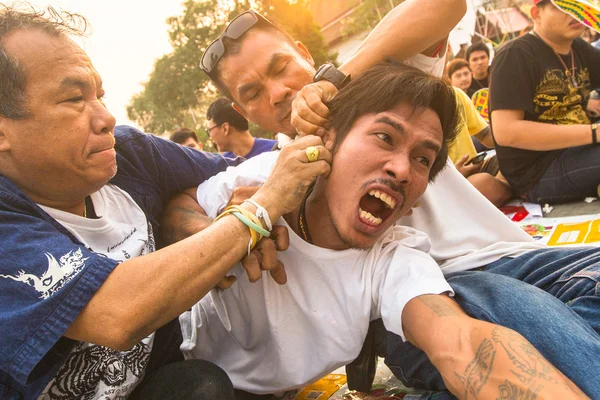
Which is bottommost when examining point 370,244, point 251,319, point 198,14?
point 251,319

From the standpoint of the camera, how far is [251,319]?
2.10 metres

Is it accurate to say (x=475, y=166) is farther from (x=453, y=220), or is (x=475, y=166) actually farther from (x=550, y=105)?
(x=453, y=220)

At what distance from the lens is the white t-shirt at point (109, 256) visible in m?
1.77

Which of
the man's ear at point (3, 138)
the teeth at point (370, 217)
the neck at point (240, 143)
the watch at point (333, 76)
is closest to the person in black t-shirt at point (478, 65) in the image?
the neck at point (240, 143)

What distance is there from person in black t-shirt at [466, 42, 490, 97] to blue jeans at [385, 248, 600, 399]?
6.95 meters

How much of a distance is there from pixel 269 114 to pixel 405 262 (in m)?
1.40

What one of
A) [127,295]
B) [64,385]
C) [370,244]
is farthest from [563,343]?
[64,385]

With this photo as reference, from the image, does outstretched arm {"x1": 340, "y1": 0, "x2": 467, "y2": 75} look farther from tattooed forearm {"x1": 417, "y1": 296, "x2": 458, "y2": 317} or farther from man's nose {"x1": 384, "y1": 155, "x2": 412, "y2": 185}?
tattooed forearm {"x1": 417, "y1": 296, "x2": 458, "y2": 317}

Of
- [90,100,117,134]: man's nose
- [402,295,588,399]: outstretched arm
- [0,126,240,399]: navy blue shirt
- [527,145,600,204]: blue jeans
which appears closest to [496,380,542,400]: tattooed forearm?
[402,295,588,399]: outstretched arm

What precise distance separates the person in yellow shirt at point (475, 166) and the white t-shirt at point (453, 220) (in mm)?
2457

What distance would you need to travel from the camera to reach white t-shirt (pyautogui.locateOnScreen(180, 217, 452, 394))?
1.91m

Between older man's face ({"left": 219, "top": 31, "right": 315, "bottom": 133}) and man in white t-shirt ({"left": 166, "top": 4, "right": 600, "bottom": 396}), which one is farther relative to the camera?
older man's face ({"left": 219, "top": 31, "right": 315, "bottom": 133})

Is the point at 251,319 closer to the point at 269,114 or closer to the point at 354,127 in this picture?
the point at 354,127

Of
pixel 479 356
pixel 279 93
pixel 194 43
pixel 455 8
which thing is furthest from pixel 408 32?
pixel 194 43
